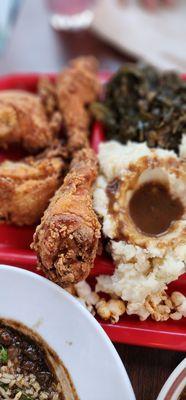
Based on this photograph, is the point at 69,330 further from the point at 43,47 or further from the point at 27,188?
the point at 43,47

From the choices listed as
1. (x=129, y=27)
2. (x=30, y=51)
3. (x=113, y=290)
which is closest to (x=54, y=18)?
(x=30, y=51)

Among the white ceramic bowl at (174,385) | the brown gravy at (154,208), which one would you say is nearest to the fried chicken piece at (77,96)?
the brown gravy at (154,208)

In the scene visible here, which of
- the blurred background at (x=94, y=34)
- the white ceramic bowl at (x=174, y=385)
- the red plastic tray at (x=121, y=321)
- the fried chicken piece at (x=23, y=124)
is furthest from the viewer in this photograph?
the blurred background at (x=94, y=34)

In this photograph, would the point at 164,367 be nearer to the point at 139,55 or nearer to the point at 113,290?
the point at 113,290

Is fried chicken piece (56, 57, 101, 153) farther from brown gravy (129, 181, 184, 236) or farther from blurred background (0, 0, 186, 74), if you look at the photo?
blurred background (0, 0, 186, 74)

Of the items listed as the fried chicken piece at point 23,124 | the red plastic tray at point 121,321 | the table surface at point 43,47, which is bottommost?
the red plastic tray at point 121,321

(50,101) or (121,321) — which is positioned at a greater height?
(50,101)

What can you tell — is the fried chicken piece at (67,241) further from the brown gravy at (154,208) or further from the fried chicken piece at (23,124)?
the fried chicken piece at (23,124)

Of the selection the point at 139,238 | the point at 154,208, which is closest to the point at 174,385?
the point at 139,238
